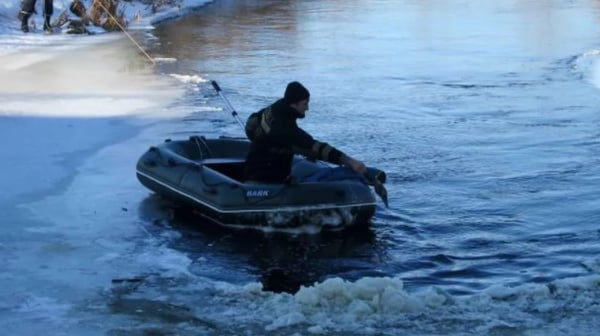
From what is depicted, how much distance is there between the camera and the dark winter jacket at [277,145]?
9703mm

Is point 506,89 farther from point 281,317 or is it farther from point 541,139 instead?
point 281,317

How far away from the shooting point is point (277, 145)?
32.6 ft

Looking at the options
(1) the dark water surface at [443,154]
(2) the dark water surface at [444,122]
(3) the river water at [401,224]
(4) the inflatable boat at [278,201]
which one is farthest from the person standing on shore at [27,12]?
(4) the inflatable boat at [278,201]

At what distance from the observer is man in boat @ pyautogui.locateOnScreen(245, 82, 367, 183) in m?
9.63

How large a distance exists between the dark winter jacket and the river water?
2.18 feet

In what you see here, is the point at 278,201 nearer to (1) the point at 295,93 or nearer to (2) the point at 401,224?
(1) the point at 295,93

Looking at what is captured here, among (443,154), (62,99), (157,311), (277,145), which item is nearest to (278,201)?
(277,145)

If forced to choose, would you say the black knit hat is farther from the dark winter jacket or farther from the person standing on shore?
the person standing on shore

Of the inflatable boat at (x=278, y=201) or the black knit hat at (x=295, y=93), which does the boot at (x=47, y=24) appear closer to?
the inflatable boat at (x=278, y=201)

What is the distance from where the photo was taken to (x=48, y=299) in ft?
25.9

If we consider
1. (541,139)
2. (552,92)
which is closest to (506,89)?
(552,92)

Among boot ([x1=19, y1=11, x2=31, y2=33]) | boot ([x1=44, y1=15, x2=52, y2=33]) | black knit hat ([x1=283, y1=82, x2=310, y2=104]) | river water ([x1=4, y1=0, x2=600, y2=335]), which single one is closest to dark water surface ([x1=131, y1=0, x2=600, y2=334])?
river water ([x1=4, y1=0, x2=600, y2=335])

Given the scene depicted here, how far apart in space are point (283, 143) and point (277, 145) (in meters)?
0.06

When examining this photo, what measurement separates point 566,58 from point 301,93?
1415 centimetres
